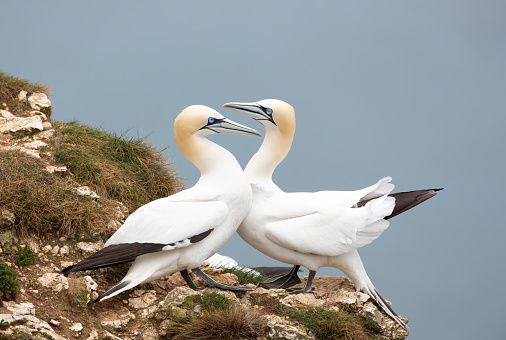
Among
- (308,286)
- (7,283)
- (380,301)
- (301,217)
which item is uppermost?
(301,217)

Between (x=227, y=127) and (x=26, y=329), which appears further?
(x=227, y=127)

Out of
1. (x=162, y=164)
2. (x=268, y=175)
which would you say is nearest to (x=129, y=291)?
(x=268, y=175)

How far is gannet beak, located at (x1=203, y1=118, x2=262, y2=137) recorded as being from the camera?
27.2 feet

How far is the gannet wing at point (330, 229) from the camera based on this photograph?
841 cm

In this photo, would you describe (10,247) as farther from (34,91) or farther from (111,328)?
(34,91)

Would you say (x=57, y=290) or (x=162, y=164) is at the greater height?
(x=162, y=164)

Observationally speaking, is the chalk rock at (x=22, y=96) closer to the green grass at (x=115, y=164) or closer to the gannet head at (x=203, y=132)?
the green grass at (x=115, y=164)

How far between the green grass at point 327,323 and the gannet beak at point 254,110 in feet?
7.54

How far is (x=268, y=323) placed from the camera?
7.64 m

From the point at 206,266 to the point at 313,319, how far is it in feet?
8.17

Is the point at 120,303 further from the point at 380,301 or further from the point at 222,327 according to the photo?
the point at 380,301

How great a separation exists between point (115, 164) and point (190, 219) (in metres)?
3.75

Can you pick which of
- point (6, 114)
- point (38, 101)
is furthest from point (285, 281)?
point (38, 101)

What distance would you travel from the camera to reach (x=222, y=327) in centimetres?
737
